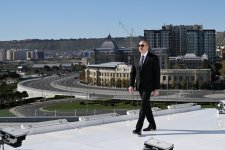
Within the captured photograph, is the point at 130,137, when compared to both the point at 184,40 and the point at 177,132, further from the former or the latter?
the point at 184,40

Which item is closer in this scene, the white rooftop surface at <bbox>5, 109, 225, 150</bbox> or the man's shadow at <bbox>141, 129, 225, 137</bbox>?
the white rooftop surface at <bbox>5, 109, 225, 150</bbox>

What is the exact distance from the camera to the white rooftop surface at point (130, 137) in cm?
588

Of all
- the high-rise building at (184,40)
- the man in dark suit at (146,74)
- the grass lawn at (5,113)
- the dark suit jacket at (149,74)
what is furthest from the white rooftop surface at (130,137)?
the high-rise building at (184,40)

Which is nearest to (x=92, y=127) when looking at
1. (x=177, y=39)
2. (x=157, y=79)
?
(x=157, y=79)

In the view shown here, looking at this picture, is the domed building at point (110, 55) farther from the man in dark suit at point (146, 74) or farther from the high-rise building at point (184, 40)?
the man in dark suit at point (146, 74)

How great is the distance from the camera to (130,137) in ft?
21.4

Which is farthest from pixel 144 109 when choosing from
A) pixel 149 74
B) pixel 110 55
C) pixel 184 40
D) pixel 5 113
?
pixel 184 40

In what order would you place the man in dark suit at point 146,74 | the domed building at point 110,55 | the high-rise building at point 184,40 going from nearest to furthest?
the man in dark suit at point 146,74
the domed building at point 110,55
the high-rise building at point 184,40

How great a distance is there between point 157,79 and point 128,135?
38.7 inches

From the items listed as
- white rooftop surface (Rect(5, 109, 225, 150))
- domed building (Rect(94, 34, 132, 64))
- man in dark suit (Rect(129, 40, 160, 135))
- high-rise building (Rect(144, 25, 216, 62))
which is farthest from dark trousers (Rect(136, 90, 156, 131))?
high-rise building (Rect(144, 25, 216, 62))

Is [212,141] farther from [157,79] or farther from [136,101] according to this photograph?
[136,101]

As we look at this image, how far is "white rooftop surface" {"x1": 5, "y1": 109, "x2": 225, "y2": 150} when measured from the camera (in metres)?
5.88

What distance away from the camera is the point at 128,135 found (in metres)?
6.70

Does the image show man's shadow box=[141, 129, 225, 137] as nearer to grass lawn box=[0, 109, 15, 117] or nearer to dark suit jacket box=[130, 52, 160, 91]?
dark suit jacket box=[130, 52, 160, 91]
